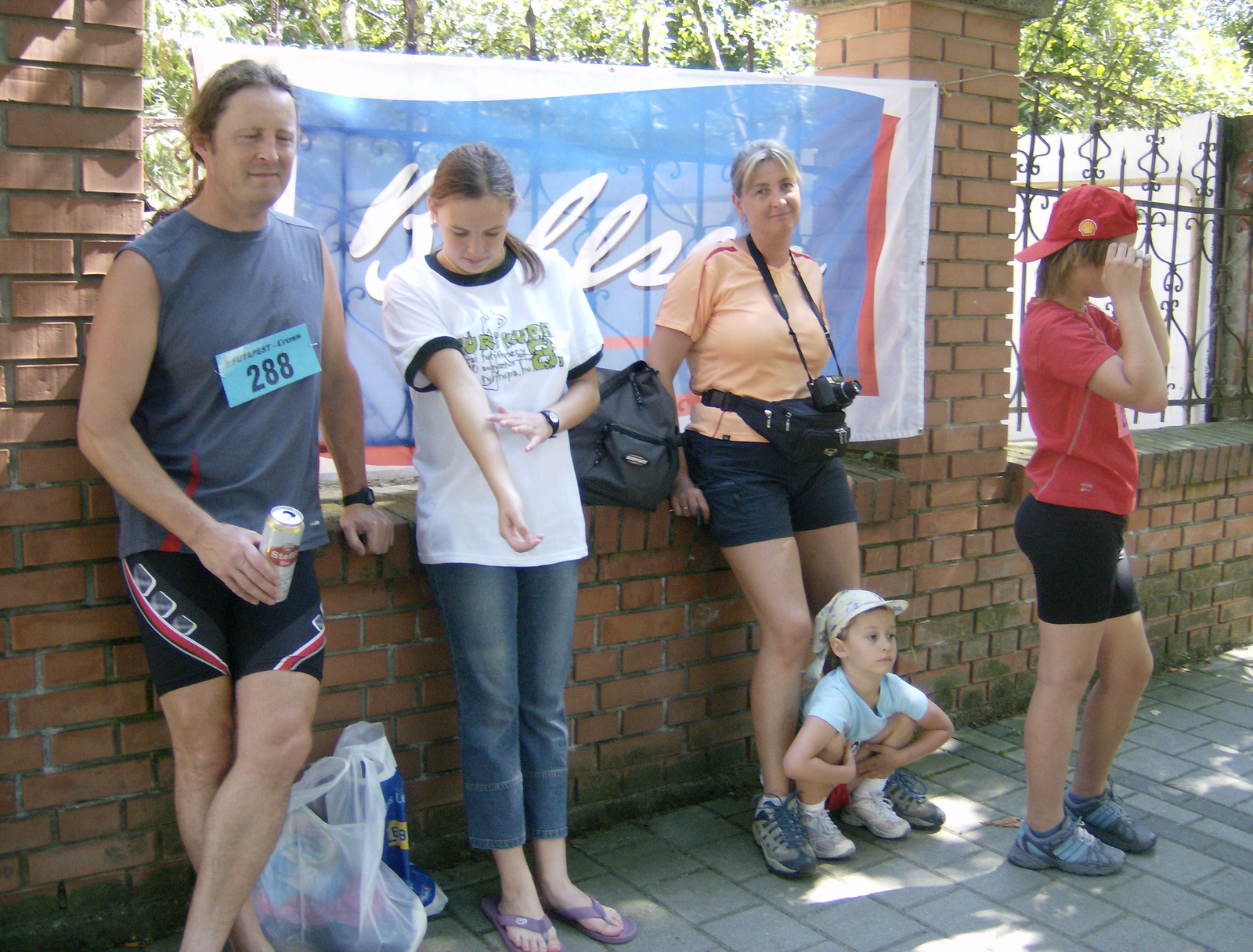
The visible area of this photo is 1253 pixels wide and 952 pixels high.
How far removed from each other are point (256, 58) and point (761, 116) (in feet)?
5.31

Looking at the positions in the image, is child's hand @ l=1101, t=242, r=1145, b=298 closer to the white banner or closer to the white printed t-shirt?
the white banner

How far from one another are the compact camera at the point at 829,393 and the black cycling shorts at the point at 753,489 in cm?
17

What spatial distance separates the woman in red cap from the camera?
9.57ft

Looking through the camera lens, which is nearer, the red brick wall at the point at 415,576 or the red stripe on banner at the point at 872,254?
the red brick wall at the point at 415,576

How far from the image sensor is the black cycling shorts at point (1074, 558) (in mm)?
3021

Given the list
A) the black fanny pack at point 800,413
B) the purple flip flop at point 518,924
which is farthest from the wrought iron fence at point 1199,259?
the purple flip flop at point 518,924

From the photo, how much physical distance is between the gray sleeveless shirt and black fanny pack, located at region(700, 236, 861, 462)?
1.31 metres

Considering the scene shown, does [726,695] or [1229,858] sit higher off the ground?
[726,695]

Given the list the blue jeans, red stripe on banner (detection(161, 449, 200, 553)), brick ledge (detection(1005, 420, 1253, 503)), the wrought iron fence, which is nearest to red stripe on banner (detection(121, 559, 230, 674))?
red stripe on banner (detection(161, 449, 200, 553))

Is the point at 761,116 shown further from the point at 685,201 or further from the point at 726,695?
the point at 726,695

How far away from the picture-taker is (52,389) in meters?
2.50

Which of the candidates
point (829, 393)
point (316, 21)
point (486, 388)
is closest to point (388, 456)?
point (486, 388)

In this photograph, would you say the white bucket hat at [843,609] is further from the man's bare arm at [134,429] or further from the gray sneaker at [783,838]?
the man's bare arm at [134,429]

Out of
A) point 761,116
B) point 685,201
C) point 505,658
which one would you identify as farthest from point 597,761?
point 761,116
